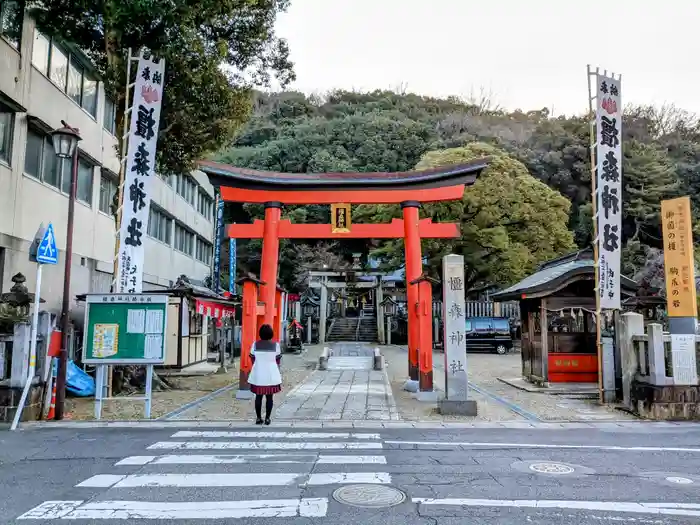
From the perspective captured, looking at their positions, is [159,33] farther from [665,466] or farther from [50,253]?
[665,466]

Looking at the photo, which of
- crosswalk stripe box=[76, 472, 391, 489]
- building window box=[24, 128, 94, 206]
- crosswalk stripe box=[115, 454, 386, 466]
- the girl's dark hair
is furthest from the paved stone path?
building window box=[24, 128, 94, 206]

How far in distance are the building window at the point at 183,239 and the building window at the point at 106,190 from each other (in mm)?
7717

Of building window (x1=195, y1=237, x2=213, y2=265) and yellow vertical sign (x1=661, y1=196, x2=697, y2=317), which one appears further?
building window (x1=195, y1=237, x2=213, y2=265)

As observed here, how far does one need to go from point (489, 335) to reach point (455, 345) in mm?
20737

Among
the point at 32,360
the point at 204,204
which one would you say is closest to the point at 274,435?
the point at 32,360

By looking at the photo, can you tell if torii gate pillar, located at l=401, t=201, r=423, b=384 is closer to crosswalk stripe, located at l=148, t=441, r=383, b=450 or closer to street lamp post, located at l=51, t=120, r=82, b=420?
crosswalk stripe, located at l=148, t=441, r=383, b=450

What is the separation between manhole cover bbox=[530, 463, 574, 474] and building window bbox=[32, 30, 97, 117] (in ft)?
51.7

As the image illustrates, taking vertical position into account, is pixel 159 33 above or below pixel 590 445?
above

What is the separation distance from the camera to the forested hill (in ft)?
97.9

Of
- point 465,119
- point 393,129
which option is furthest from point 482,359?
point 465,119

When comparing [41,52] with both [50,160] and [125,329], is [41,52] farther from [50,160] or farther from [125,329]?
[125,329]

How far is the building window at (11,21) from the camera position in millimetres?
13297

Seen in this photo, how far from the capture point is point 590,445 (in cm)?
788

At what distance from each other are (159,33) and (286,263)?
104 feet
